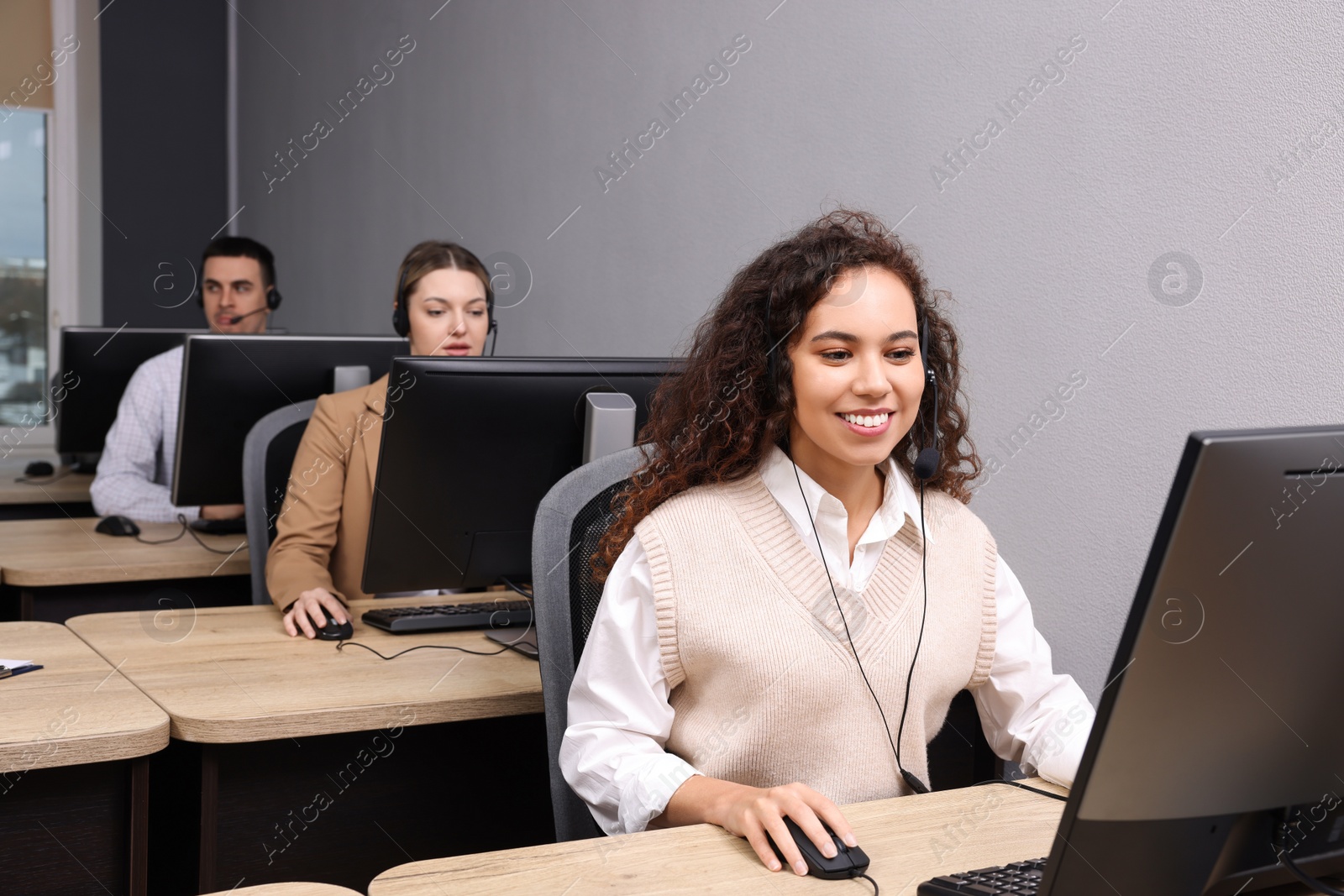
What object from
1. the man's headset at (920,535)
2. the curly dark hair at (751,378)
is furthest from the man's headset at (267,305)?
the man's headset at (920,535)

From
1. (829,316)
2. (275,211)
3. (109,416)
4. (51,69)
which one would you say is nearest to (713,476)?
(829,316)

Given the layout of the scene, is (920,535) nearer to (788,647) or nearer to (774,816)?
(788,647)

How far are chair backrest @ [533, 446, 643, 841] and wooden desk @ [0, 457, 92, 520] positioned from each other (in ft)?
8.38

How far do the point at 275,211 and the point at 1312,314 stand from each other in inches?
197

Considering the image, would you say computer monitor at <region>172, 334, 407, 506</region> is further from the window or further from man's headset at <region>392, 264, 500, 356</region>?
the window

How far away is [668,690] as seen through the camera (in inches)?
49.8

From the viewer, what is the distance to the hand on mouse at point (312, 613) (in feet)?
6.21

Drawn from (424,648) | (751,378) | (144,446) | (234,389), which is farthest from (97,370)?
(751,378)

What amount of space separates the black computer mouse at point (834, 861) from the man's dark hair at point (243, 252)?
305 cm

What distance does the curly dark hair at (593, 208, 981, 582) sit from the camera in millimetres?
1313

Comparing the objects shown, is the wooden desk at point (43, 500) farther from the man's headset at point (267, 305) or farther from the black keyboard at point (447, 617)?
the black keyboard at point (447, 617)

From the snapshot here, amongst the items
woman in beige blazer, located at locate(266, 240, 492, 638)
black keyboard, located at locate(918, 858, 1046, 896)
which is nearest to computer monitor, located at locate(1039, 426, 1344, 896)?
black keyboard, located at locate(918, 858, 1046, 896)

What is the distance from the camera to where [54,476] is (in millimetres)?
3908

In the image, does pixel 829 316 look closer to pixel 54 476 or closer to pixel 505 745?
pixel 505 745
